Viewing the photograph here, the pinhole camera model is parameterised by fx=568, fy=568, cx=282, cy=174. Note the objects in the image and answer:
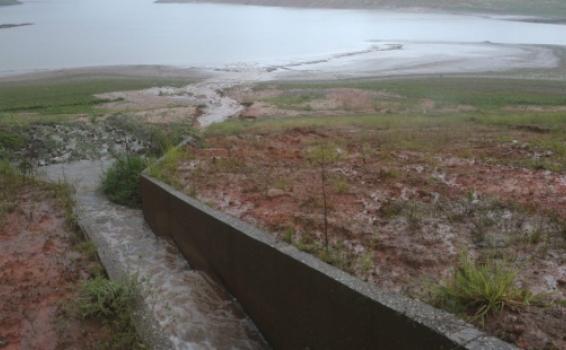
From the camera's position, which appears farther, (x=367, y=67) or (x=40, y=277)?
(x=367, y=67)

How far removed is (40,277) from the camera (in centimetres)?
798

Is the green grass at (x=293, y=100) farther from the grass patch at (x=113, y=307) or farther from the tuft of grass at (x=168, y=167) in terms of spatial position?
the grass patch at (x=113, y=307)

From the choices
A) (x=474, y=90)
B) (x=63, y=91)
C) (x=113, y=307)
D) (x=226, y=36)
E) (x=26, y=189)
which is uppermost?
(x=226, y=36)

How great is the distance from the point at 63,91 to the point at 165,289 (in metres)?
24.3

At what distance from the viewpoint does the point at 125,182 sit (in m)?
12.4

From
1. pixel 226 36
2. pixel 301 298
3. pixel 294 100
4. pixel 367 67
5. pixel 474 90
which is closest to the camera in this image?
pixel 301 298

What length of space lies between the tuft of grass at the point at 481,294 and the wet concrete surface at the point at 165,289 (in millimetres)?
2701

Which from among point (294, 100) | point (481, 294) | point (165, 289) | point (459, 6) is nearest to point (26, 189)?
point (165, 289)

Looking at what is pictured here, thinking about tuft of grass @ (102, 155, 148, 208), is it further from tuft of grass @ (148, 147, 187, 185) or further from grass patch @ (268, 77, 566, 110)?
grass patch @ (268, 77, 566, 110)

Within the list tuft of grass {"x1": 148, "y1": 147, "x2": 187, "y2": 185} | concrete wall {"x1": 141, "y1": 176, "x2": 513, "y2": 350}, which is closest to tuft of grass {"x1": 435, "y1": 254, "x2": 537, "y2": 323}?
concrete wall {"x1": 141, "y1": 176, "x2": 513, "y2": 350}

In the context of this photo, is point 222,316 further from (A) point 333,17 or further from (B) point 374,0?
(B) point 374,0

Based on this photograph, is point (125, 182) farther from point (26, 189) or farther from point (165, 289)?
point (165, 289)

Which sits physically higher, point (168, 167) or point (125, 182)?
point (168, 167)

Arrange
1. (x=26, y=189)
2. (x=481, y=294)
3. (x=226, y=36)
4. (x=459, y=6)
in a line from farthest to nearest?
(x=459, y=6) < (x=226, y=36) < (x=26, y=189) < (x=481, y=294)
